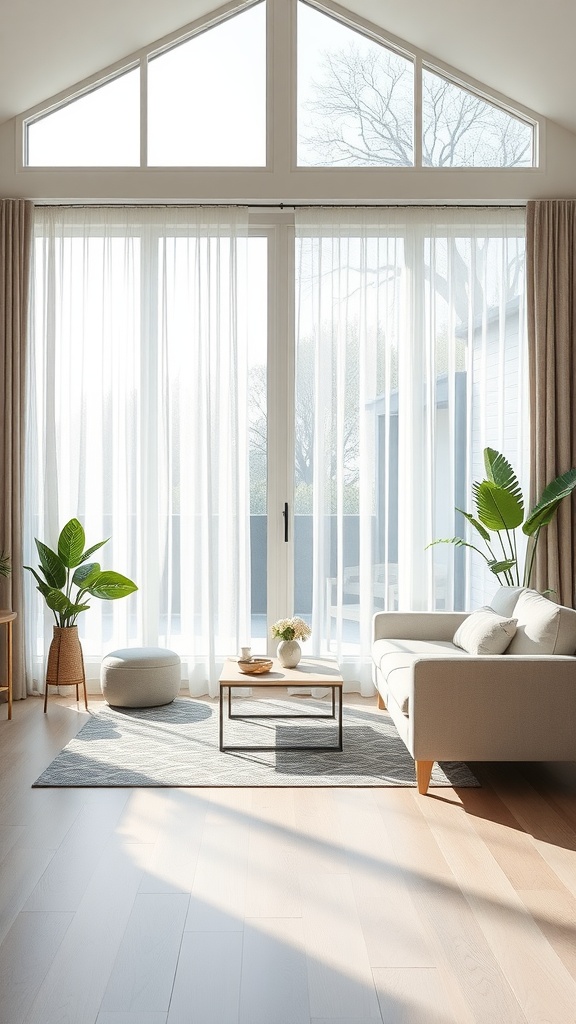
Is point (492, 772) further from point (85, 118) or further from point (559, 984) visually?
point (85, 118)

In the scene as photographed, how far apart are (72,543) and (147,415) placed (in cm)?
102

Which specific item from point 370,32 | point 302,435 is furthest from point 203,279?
point 370,32

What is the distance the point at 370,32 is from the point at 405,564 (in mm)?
3355

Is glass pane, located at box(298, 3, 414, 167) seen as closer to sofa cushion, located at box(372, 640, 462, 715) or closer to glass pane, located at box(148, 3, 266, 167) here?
glass pane, located at box(148, 3, 266, 167)

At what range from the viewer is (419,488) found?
5957 millimetres

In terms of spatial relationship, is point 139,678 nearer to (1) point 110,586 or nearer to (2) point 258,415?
(1) point 110,586

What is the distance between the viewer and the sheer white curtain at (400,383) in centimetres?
594

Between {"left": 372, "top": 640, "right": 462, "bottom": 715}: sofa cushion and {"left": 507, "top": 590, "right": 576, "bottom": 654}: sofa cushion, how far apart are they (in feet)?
0.98

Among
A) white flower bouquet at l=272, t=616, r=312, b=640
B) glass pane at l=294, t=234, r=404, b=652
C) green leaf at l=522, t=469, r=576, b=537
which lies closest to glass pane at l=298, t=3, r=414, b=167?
glass pane at l=294, t=234, r=404, b=652

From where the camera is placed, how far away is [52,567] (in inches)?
214

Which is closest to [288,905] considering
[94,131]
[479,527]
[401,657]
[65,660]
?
[401,657]

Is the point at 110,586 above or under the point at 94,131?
under

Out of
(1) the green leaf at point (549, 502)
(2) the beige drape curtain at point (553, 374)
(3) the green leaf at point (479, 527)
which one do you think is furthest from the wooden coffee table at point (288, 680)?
(2) the beige drape curtain at point (553, 374)

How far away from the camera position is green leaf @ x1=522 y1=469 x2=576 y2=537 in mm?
5494
